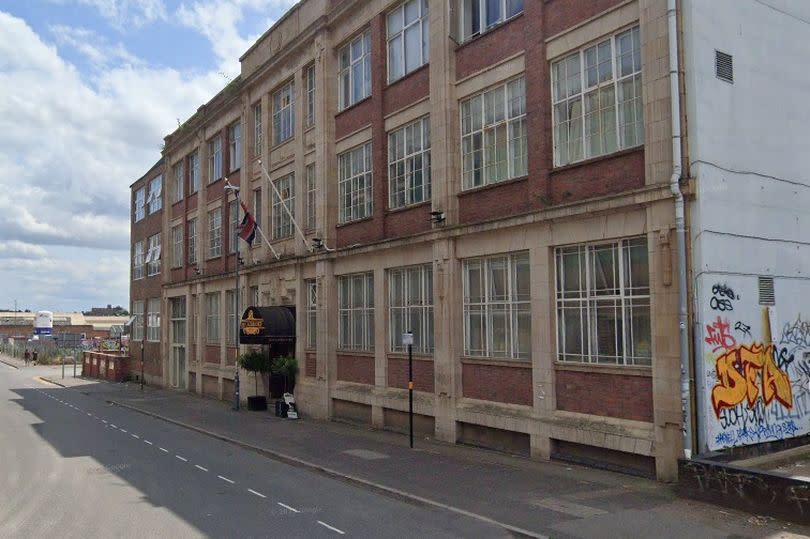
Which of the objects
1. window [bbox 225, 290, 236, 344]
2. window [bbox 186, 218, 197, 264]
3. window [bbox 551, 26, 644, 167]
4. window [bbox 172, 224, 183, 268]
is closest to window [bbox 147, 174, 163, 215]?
window [bbox 172, 224, 183, 268]

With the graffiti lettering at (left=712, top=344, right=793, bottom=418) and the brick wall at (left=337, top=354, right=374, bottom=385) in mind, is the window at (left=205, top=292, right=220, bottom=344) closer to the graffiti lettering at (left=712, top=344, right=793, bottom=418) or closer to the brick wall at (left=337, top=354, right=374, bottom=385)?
the brick wall at (left=337, top=354, right=374, bottom=385)

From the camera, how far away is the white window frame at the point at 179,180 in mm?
42469

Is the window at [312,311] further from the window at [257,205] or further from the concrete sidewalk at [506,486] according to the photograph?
the window at [257,205]

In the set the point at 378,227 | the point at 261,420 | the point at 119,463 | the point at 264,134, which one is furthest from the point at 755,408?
the point at 264,134

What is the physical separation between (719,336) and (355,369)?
43.5 feet

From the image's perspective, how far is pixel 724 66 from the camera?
14102 mm

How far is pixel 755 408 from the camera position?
44.9 ft

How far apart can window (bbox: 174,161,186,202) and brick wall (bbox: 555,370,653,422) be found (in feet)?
105

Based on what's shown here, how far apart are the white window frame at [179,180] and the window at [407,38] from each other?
2305 cm

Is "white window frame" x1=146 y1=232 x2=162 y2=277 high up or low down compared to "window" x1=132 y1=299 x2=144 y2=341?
up

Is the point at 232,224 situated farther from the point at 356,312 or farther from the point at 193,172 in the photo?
the point at 356,312

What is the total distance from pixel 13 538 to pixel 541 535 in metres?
7.61

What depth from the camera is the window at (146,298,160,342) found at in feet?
153

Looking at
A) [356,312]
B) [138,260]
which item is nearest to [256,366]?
[356,312]
